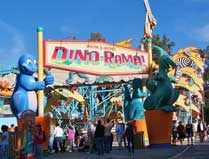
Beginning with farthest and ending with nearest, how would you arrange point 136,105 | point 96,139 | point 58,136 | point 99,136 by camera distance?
point 136,105 → point 58,136 → point 96,139 → point 99,136

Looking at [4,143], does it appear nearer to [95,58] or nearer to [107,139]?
[107,139]

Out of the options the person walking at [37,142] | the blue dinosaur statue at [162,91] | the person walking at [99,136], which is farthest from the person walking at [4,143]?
the blue dinosaur statue at [162,91]

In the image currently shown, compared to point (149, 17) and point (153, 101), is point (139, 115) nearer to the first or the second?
point (153, 101)

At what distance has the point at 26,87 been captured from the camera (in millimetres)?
20828

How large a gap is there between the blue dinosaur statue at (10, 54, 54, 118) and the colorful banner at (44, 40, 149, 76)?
86 centimetres

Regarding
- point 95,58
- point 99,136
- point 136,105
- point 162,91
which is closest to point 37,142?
point 99,136

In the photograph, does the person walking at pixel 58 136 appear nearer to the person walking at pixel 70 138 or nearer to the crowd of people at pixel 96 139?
the crowd of people at pixel 96 139

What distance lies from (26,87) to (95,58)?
148 inches

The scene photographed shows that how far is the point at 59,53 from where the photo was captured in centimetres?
2125

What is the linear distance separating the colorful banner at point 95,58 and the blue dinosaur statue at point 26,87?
86cm

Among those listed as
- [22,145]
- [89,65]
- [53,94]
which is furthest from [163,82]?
[53,94]

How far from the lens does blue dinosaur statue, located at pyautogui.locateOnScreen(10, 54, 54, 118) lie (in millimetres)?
20719

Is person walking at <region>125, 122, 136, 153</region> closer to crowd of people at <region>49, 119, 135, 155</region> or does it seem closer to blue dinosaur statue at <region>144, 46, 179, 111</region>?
crowd of people at <region>49, 119, 135, 155</region>

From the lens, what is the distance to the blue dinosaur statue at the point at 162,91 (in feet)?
75.3
